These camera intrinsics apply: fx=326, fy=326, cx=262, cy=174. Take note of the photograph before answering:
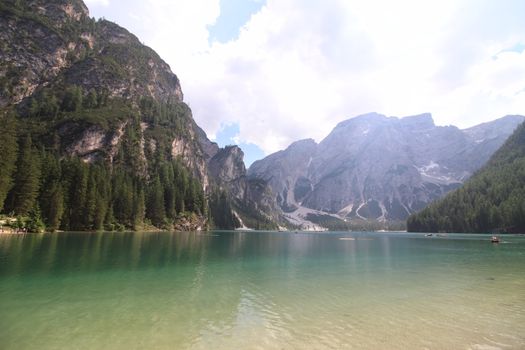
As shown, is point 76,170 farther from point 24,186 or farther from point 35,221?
point 35,221

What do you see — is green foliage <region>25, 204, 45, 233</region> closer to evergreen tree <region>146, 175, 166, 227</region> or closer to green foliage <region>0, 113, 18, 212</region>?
green foliage <region>0, 113, 18, 212</region>

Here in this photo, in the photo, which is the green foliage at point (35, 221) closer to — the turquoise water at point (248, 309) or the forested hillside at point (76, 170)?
the forested hillside at point (76, 170)

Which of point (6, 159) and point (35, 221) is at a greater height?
point (6, 159)

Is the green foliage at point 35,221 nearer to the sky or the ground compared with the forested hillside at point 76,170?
nearer to the ground

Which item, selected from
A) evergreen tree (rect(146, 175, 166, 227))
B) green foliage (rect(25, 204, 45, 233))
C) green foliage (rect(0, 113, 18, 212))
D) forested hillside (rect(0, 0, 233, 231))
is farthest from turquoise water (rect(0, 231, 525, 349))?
evergreen tree (rect(146, 175, 166, 227))

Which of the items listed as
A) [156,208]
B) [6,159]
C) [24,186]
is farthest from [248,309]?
→ [156,208]

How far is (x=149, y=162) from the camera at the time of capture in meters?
197

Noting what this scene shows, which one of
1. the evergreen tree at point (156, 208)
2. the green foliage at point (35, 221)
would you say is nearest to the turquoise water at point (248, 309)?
the green foliage at point (35, 221)

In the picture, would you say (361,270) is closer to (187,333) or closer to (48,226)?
(187,333)

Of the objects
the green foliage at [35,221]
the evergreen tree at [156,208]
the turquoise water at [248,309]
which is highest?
the evergreen tree at [156,208]

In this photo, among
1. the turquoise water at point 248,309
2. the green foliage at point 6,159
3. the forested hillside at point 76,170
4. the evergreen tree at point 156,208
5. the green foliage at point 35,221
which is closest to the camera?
the turquoise water at point 248,309

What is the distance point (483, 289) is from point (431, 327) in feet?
53.0

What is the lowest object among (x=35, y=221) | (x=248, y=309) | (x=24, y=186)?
(x=248, y=309)

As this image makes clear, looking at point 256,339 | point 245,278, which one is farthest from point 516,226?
point 256,339
